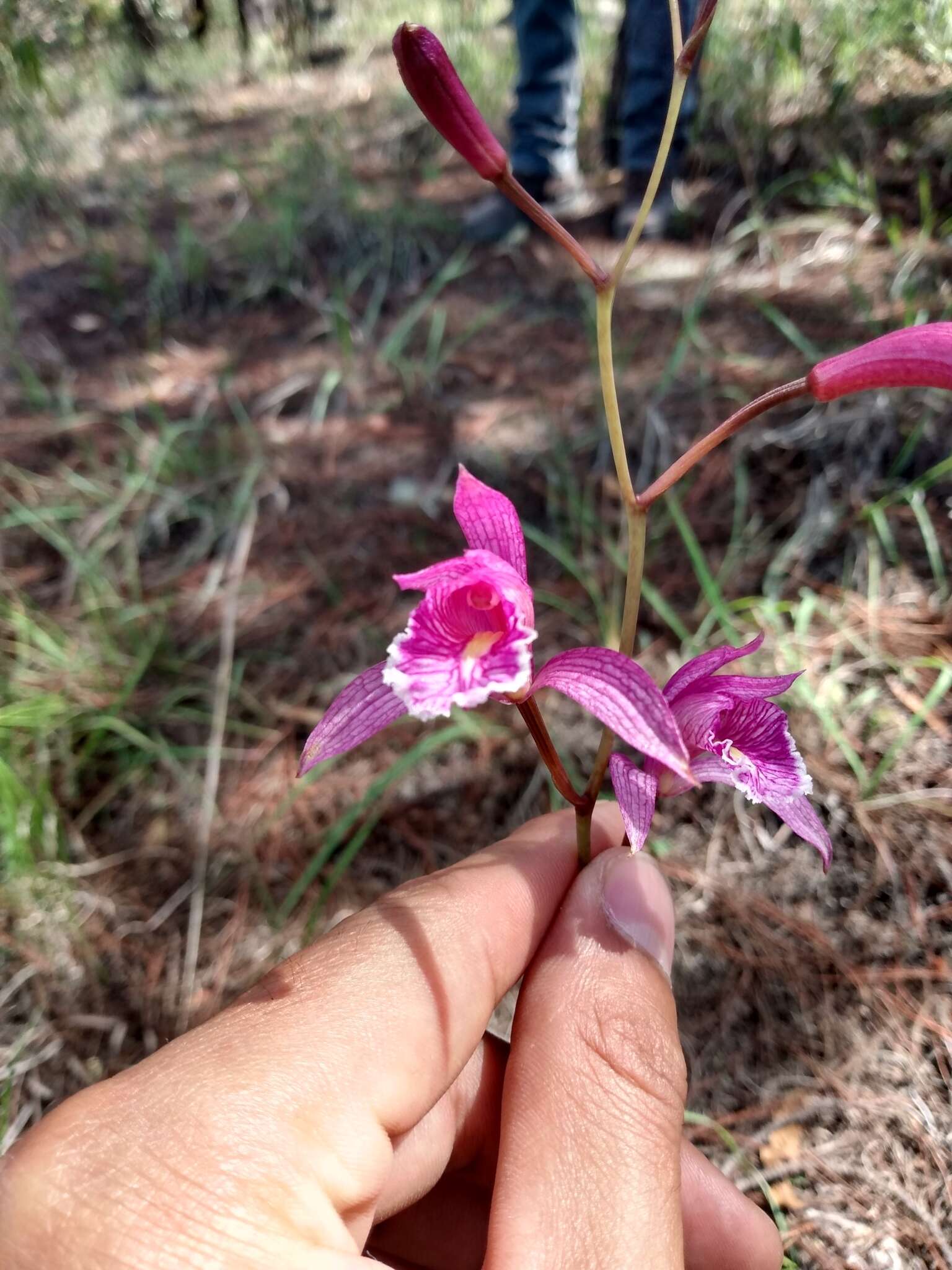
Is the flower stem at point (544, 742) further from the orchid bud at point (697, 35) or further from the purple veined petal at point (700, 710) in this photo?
the orchid bud at point (697, 35)

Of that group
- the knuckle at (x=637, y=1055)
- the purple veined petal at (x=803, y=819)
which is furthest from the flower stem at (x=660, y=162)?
the knuckle at (x=637, y=1055)

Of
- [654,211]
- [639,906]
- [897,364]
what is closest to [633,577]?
[897,364]

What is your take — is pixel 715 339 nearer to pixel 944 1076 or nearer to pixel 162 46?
pixel 944 1076

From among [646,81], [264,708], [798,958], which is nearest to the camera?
[798,958]

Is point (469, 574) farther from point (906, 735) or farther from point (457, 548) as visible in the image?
point (457, 548)

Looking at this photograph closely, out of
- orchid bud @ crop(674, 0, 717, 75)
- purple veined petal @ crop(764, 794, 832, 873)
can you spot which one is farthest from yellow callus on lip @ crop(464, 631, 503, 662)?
orchid bud @ crop(674, 0, 717, 75)

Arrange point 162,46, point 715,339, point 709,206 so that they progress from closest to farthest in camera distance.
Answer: point 715,339, point 709,206, point 162,46

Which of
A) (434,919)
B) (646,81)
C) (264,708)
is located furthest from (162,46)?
(434,919)
